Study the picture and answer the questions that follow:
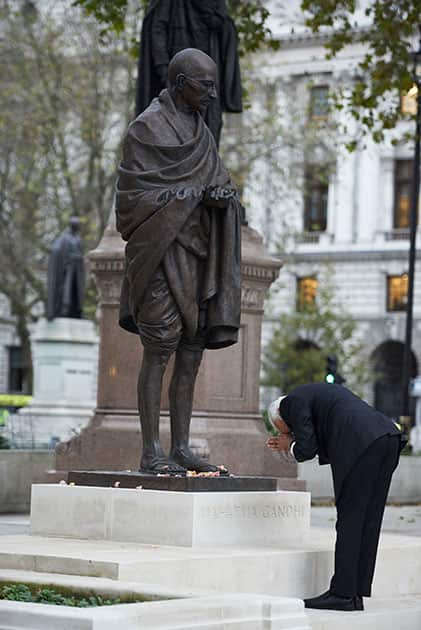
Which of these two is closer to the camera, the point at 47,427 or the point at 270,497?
the point at 270,497

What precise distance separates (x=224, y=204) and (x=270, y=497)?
192 centimetres

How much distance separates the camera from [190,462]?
10250 mm

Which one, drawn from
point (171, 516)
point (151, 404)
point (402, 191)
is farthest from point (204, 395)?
point (402, 191)

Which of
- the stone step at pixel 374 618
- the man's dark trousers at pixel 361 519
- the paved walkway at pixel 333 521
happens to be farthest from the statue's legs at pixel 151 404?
the paved walkway at pixel 333 521

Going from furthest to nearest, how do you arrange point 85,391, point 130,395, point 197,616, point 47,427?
1. point 85,391
2. point 47,427
3. point 130,395
4. point 197,616

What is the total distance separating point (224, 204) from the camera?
32.7 ft

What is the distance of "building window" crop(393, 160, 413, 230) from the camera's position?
73062 mm

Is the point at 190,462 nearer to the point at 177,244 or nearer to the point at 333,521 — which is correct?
the point at 177,244

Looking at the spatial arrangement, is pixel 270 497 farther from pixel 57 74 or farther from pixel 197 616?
pixel 57 74

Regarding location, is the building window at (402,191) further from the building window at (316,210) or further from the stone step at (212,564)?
the stone step at (212,564)

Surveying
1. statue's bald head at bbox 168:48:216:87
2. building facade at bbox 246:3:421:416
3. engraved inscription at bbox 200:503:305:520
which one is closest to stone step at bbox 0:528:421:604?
engraved inscription at bbox 200:503:305:520

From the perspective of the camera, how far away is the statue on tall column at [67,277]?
40.1 meters

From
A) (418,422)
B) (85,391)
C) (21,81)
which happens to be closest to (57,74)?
(21,81)

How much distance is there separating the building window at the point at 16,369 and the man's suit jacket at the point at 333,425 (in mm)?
71645
